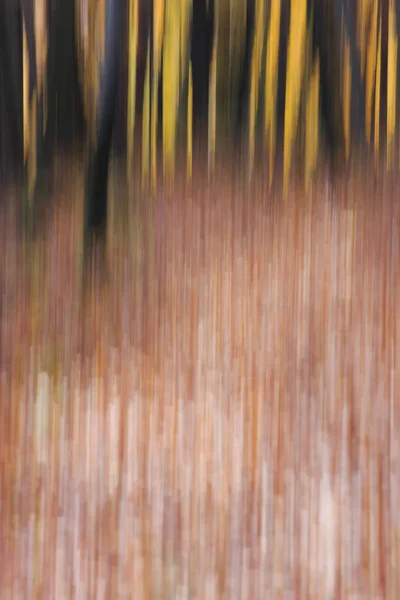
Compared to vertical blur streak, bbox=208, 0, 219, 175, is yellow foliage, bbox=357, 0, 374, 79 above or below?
above

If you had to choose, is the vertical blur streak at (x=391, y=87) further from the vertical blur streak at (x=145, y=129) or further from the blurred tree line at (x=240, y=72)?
the vertical blur streak at (x=145, y=129)

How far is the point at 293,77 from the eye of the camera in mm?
271

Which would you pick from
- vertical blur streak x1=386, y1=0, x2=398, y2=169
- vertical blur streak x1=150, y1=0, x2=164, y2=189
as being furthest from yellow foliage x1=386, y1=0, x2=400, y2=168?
vertical blur streak x1=150, y1=0, x2=164, y2=189

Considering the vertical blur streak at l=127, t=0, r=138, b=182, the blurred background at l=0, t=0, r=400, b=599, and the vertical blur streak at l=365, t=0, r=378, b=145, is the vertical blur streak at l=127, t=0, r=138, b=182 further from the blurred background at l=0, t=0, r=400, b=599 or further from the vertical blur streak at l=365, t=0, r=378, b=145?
the vertical blur streak at l=365, t=0, r=378, b=145

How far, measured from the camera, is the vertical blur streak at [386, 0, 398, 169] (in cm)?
27

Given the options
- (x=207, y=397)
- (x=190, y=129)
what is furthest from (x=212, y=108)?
(x=207, y=397)

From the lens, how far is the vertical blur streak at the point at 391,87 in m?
0.27

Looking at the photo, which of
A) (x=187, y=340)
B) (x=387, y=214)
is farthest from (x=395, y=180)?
(x=187, y=340)

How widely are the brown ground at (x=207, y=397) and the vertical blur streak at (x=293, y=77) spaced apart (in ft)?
0.06

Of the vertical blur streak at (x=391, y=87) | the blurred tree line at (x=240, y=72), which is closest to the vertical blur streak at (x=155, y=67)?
the blurred tree line at (x=240, y=72)

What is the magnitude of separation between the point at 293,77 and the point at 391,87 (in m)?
0.04

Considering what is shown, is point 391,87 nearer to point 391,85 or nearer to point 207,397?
point 391,85

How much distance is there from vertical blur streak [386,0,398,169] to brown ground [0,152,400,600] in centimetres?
2

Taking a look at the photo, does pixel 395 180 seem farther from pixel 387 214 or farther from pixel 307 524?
pixel 307 524
